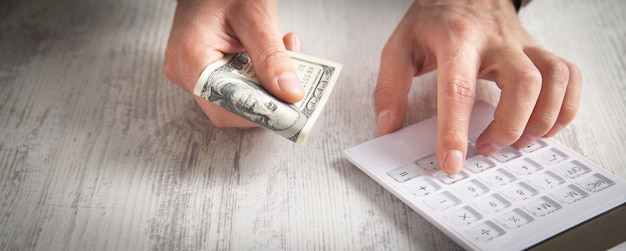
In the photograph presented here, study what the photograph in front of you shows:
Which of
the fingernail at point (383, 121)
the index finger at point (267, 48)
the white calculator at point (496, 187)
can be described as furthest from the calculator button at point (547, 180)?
the index finger at point (267, 48)

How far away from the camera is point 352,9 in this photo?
1.35 metres

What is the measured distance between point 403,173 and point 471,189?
11 centimetres

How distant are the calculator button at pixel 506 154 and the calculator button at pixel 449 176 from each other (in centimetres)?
8

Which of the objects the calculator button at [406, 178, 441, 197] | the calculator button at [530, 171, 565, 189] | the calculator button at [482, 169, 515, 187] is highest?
the calculator button at [530, 171, 565, 189]

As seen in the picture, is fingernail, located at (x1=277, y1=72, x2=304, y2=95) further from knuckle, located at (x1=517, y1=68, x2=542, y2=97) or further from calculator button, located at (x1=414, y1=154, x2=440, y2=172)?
knuckle, located at (x1=517, y1=68, x2=542, y2=97)

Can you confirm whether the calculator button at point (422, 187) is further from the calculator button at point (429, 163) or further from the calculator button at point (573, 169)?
the calculator button at point (573, 169)

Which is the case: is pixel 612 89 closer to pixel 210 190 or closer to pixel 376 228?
pixel 376 228

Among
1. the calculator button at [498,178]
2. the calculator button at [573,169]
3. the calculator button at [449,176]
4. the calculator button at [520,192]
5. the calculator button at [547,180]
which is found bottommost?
the calculator button at [449,176]

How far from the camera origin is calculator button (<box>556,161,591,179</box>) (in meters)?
0.83

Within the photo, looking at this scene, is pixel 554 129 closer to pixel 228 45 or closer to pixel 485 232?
pixel 485 232

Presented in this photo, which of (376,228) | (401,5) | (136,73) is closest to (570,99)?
(376,228)

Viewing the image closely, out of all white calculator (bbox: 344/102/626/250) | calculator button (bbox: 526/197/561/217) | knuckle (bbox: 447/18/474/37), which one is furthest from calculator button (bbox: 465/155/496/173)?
knuckle (bbox: 447/18/474/37)

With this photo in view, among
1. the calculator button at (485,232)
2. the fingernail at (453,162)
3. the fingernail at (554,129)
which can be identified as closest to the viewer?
the calculator button at (485,232)

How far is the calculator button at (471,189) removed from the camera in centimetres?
79
